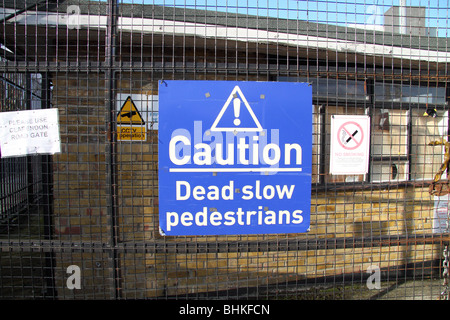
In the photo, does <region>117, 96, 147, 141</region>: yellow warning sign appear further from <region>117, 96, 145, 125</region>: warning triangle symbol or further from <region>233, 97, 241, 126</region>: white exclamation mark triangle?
<region>233, 97, 241, 126</region>: white exclamation mark triangle

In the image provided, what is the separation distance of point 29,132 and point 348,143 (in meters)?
2.58

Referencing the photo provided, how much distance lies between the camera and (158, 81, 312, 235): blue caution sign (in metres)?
2.23

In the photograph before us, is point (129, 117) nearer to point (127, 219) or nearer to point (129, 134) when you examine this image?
point (129, 134)

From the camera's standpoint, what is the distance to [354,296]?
3488 millimetres

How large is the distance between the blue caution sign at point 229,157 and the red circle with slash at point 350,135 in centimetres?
34

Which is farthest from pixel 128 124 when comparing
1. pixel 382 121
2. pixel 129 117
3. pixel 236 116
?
pixel 382 121

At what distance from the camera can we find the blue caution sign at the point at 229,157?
2.23 meters

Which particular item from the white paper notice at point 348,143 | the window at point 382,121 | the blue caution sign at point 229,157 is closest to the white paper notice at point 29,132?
the blue caution sign at point 229,157

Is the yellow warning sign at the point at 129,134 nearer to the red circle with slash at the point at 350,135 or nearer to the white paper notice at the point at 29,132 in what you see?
the white paper notice at the point at 29,132

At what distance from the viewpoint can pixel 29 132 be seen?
225 centimetres

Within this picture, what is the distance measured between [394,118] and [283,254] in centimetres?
241

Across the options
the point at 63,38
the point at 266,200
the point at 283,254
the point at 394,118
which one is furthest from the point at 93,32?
the point at 394,118

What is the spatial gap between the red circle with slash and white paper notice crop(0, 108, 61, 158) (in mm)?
2312
